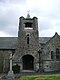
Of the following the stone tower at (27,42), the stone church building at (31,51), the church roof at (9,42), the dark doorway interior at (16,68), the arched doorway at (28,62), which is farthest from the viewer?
the church roof at (9,42)

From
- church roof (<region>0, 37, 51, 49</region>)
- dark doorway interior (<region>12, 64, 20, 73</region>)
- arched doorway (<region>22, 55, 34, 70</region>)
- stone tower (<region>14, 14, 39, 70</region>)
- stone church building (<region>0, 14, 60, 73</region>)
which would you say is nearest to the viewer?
dark doorway interior (<region>12, 64, 20, 73</region>)

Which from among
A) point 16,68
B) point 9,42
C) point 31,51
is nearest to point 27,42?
point 31,51

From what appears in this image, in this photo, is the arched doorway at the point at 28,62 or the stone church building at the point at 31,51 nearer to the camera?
the stone church building at the point at 31,51

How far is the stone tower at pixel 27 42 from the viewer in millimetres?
45503

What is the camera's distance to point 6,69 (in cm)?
4728

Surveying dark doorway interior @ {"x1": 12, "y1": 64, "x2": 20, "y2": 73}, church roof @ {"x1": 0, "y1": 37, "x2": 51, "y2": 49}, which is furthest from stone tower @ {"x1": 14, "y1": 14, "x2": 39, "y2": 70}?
church roof @ {"x1": 0, "y1": 37, "x2": 51, "y2": 49}

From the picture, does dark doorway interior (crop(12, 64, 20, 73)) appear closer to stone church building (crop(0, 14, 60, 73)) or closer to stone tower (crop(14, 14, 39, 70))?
stone church building (crop(0, 14, 60, 73))

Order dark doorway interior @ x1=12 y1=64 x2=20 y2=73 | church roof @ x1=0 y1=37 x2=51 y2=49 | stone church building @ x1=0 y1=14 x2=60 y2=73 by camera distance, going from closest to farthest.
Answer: dark doorway interior @ x1=12 y1=64 x2=20 y2=73 < stone church building @ x1=0 y1=14 x2=60 y2=73 < church roof @ x1=0 y1=37 x2=51 y2=49

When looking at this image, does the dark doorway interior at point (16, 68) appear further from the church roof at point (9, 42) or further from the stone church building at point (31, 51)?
the church roof at point (9, 42)

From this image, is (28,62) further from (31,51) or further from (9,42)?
(9,42)

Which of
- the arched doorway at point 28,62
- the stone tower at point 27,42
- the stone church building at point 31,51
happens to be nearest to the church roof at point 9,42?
the stone church building at point 31,51

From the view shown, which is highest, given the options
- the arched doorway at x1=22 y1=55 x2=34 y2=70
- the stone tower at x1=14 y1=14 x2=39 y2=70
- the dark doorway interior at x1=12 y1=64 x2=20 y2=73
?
the stone tower at x1=14 y1=14 x2=39 y2=70

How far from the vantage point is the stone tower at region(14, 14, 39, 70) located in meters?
45.5

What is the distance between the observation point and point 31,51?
4575cm
